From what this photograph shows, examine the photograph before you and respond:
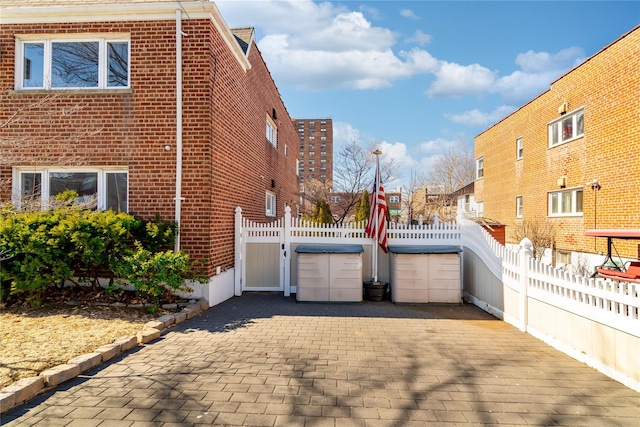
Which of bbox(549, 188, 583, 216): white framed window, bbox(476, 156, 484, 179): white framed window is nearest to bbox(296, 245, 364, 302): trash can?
bbox(549, 188, 583, 216): white framed window

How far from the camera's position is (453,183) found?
40250 mm

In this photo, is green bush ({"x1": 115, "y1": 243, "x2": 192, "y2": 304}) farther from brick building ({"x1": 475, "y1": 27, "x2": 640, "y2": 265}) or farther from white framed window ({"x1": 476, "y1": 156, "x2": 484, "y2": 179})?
white framed window ({"x1": 476, "y1": 156, "x2": 484, "y2": 179})

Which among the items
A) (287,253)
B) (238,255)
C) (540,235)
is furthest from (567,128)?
(238,255)

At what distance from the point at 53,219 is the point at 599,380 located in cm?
868

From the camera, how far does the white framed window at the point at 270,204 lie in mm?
13103

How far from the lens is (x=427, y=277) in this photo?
7996mm

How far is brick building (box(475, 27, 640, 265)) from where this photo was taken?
10414mm

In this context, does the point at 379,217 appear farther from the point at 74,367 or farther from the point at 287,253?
the point at 74,367

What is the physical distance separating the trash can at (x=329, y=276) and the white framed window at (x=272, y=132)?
652 centimetres

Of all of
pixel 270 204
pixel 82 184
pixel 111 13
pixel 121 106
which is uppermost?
pixel 111 13

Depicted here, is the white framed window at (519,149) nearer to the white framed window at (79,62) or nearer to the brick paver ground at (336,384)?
the brick paver ground at (336,384)

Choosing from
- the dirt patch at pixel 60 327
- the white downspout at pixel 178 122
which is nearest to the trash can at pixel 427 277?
the white downspout at pixel 178 122

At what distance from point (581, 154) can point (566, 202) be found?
81.1 inches

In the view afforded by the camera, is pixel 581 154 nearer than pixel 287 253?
No
